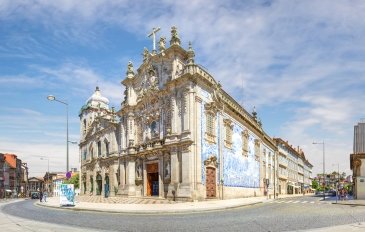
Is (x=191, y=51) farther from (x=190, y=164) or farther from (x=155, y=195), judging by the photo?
(x=155, y=195)

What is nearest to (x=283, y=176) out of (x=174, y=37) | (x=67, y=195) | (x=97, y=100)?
(x=97, y=100)

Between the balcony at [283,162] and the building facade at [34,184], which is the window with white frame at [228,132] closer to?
the balcony at [283,162]

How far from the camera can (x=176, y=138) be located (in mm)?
36781

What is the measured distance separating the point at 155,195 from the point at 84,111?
3334 centimetres

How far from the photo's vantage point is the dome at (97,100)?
222 ft

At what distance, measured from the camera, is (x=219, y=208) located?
1021 inches

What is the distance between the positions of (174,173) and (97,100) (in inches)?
1416

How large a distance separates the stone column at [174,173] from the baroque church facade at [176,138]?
0.32ft

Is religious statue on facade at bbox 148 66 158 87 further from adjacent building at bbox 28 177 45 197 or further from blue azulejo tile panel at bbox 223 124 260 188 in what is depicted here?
adjacent building at bbox 28 177 45 197

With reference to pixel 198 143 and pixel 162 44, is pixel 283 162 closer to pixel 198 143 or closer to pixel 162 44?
pixel 162 44

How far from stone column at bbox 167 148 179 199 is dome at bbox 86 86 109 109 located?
1344 inches

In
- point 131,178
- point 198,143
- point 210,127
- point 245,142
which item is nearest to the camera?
point 198,143

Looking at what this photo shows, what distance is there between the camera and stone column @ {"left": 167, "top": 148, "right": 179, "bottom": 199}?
119ft

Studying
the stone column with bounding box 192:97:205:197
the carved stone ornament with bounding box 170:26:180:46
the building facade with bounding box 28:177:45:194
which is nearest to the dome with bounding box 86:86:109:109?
the carved stone ornament with bounding box 170:26:180:46
